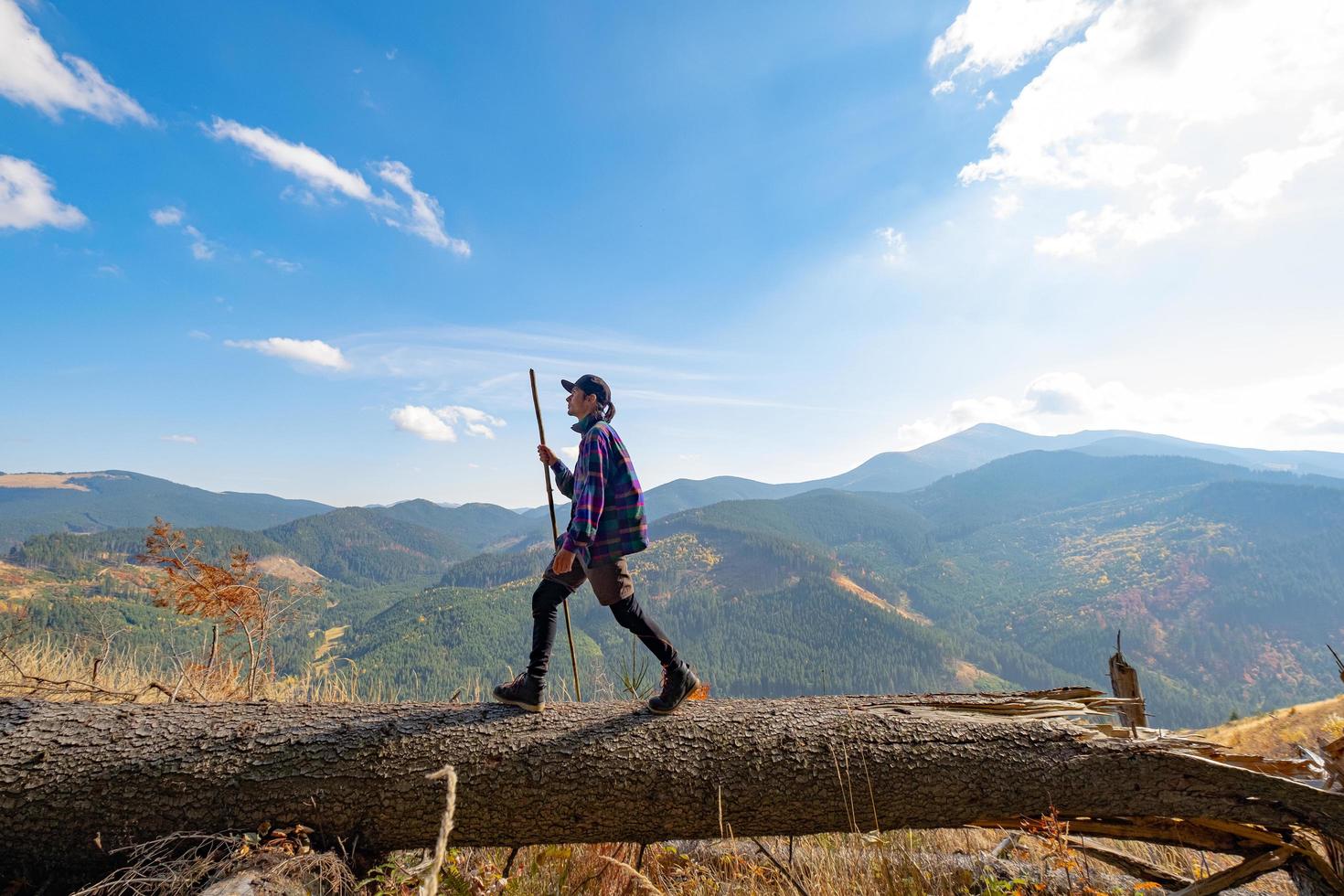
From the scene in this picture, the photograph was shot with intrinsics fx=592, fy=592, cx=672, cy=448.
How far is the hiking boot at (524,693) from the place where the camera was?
387cm

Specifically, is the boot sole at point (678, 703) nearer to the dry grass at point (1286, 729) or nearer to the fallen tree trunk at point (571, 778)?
the fallen tree trunk at point (571, 778)

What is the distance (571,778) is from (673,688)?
84 cm

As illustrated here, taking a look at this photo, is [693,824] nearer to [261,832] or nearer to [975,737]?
[975,737]

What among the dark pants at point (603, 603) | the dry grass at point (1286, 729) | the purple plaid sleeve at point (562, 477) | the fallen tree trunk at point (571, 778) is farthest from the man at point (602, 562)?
the dry grass at point (1286, 729)

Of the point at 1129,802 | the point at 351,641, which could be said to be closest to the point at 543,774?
the point at 1129,802

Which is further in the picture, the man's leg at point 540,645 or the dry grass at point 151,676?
the dry grass at point 151,676

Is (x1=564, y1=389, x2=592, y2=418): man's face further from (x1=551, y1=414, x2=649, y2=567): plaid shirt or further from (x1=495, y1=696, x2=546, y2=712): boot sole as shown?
(x1=495, y1=696, x2=546, y2=712): boot sole

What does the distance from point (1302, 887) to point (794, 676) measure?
169m

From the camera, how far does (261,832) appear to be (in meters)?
3.28

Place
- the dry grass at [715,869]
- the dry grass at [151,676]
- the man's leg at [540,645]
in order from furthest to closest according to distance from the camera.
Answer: the dry grass at [151,676] → the man's leg at [540,645] → the dry grass at [715,869]

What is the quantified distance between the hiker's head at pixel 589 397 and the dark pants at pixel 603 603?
3.54 feet

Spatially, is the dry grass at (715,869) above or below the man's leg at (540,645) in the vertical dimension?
below

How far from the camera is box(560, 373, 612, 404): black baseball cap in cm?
432

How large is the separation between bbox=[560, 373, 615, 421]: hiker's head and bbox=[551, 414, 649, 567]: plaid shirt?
9 cm
